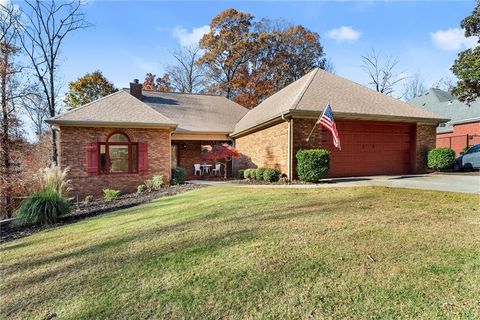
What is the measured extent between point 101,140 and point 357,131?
11543 mm

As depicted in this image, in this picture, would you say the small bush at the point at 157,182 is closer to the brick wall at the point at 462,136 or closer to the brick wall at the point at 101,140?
the brick wall at the point at 101,140

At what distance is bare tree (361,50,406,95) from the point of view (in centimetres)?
3188

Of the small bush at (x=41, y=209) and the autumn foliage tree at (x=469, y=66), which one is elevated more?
the autumn foliage tree at (x=469, y=66)

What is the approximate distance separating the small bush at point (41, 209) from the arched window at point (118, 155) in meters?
5.17

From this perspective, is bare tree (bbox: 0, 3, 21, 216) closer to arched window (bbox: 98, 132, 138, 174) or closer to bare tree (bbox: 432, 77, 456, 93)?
arched window (bbox: 98, 132, 138, 174)

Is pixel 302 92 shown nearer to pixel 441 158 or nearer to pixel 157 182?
pixel 441 158

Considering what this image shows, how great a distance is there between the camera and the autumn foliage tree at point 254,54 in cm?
2925

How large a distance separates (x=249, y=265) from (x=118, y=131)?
39.0ft

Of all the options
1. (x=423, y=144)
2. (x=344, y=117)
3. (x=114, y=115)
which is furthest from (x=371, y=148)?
(x=114, y=115)

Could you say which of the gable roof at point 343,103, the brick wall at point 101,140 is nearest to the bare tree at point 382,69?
the gable roof at point 343,103

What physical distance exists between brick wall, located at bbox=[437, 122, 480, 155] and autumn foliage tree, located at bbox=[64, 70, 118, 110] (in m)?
32.7

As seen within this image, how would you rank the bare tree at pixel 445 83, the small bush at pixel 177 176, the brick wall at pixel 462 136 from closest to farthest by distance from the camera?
the small bush at pixel 177 176 < the brick wall at pixel 462 136 < the bare tree at pixel 445 83

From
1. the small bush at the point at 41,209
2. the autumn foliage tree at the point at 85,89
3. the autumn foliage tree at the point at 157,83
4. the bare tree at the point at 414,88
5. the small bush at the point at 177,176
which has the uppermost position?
the bare tree at the point at 414,88

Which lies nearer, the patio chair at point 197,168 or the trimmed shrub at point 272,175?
the trimmed shrub at point 272,175
